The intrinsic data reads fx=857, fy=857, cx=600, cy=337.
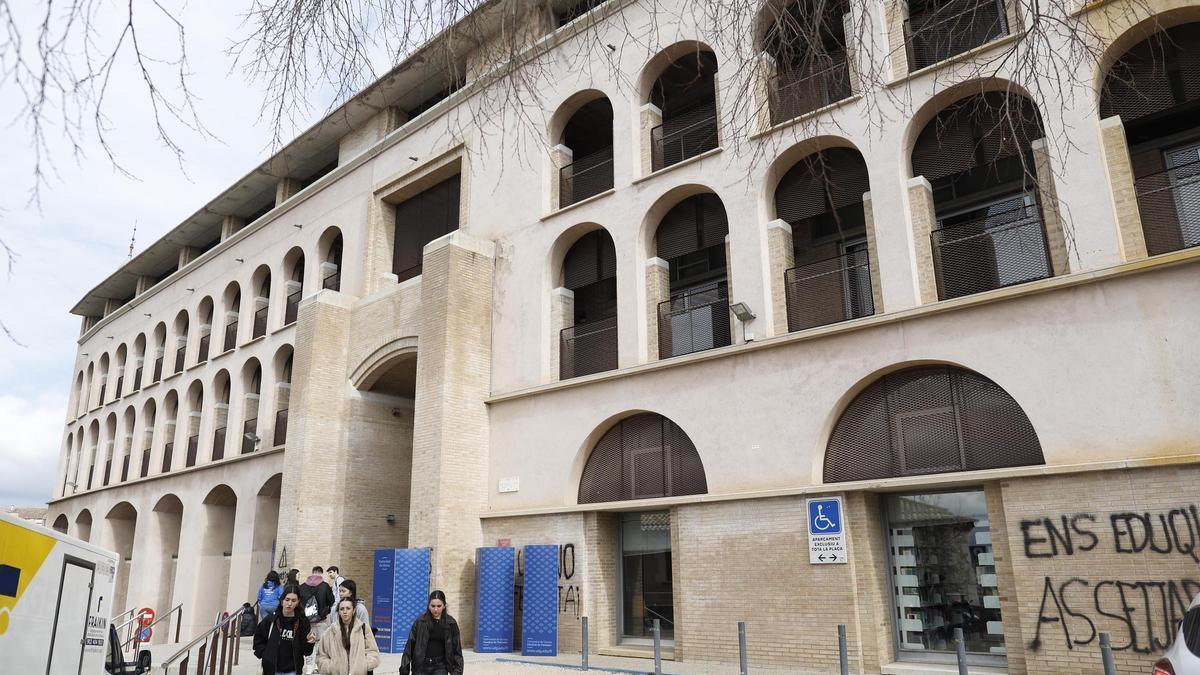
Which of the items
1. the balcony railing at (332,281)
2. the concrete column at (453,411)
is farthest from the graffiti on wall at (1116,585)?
the balcony railing at (332,281)

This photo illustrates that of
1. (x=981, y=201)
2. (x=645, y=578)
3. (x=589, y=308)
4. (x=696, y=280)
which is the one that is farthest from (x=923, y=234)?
(x=589, y=308)

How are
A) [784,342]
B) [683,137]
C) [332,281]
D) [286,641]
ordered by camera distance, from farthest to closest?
[332,281], [683,137], [784,342], [286,641]

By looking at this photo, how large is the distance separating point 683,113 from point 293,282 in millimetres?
15181

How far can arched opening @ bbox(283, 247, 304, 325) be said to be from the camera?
2744 cm

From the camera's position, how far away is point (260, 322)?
94.1 feet

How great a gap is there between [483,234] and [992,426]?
40.7ft

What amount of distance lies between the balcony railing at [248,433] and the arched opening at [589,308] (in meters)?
12.6

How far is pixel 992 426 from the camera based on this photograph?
498 inches

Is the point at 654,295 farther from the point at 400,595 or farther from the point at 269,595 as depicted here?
the point at 269,595

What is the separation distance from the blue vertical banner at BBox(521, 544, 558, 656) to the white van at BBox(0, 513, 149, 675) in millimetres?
9267

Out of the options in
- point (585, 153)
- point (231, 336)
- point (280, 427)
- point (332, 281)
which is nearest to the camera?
point (585, 153)

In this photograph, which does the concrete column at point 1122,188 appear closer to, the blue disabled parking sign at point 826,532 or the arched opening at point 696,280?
the blue disabled parking sign at point 826,532

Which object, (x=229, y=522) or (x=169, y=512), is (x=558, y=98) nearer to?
(x=229, y=522)

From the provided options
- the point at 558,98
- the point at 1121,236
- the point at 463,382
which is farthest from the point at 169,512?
the point at 1121,236
